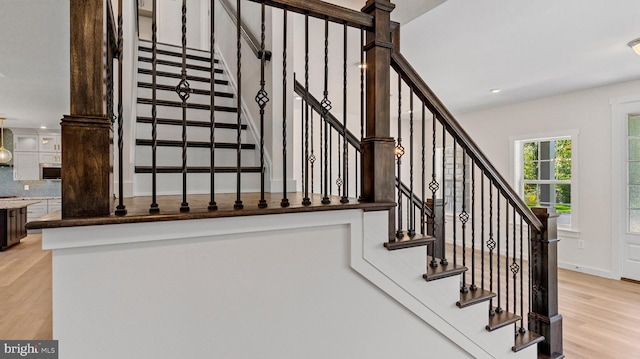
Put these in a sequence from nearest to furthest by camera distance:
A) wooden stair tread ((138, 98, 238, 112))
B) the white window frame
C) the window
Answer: wooden stair tread ((138, 98, 238, 112)), the white window frame, the window

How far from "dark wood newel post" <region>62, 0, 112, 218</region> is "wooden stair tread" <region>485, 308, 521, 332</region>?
1911mm

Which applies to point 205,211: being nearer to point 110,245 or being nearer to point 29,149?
point 110,245

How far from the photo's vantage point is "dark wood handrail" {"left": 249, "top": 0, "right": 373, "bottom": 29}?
1.32 m

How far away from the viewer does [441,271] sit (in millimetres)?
1636

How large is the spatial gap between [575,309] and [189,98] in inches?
176

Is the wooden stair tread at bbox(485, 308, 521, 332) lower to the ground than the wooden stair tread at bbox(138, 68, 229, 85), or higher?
lower

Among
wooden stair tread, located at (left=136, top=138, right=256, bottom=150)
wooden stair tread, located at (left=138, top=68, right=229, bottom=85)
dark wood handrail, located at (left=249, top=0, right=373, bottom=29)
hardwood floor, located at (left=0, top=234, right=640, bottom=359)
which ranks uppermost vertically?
wooden stair tread, located at (left=138, top=68, right=229, bottom=85)

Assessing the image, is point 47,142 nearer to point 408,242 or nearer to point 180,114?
point 180,114

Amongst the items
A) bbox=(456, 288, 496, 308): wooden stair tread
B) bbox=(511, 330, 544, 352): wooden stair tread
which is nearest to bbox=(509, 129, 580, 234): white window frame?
bbox=(511, 330, 544, 352): wooden stair tread

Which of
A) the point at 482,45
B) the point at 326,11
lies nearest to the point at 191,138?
the point at 326,11

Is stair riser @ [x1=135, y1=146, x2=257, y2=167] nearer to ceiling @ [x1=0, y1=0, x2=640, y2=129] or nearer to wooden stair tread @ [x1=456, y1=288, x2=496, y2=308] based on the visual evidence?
ceiling @ [x1=0, y1=0, x2=640, y2=129]

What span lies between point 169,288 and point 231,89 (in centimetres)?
285

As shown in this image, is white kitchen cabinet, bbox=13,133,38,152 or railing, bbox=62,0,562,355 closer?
railing, bbox=62,0,562,355

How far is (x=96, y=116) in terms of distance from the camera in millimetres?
979
